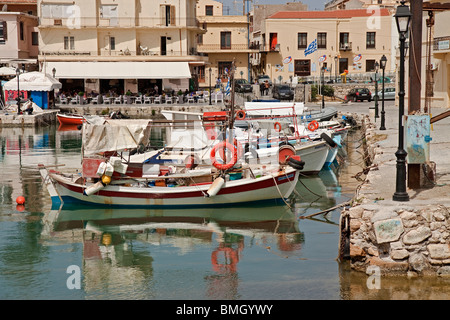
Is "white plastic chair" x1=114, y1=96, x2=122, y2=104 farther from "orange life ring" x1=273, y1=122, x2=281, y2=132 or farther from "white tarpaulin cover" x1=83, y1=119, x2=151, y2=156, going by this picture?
"white tarpaulin cover" x1=83, y1=119, x2=151, y2=156

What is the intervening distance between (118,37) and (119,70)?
438 cm

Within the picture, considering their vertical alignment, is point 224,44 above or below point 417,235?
above

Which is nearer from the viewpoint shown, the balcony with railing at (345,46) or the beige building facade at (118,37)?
the beige building facade at (118,37)

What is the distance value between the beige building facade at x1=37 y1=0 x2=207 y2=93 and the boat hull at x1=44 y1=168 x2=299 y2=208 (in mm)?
39032

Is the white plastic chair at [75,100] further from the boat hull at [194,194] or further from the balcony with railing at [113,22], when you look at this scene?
the boat hull at [194,194]

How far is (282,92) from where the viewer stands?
5147 centimetres

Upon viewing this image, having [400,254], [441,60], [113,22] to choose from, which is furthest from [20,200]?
[113,22]

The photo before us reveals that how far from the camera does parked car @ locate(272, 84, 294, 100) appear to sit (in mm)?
50844

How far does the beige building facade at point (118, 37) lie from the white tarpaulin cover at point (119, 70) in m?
0.28

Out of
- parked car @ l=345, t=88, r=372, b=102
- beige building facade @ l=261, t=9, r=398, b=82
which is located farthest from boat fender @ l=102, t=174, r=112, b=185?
beige building facade @ l=261, t=9, r=398, b=82

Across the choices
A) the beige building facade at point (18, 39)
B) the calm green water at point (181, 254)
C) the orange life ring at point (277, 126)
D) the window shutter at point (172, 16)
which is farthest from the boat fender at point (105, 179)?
the window shutter at point (172, 16)

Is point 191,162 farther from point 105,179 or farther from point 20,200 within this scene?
point 20,200

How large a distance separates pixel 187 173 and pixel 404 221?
807cm

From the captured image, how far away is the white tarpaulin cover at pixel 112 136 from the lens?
1850 cm
